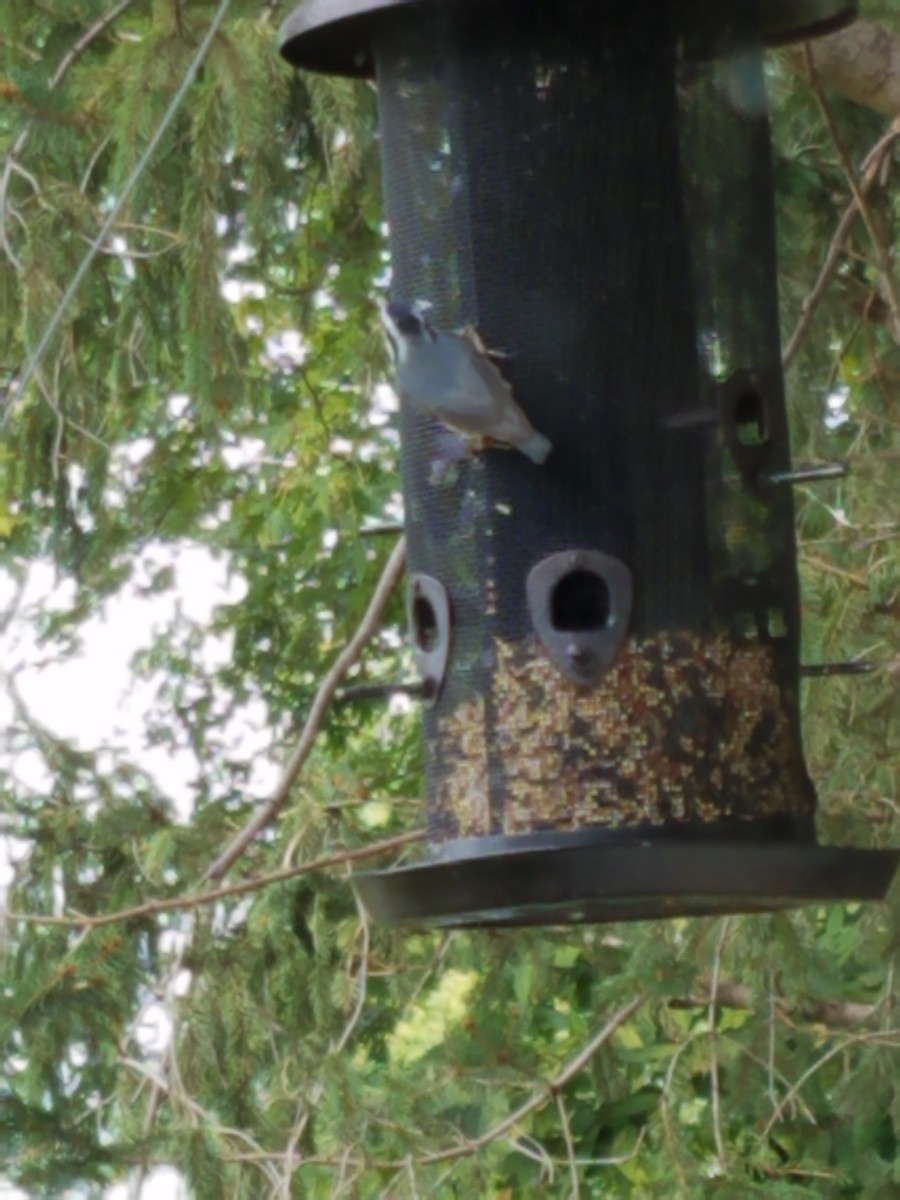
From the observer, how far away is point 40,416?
14.7ft

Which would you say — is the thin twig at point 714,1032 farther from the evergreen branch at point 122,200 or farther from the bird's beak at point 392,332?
the evergreen branch at point 122,200

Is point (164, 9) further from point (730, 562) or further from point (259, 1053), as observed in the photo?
point (259, 1053)

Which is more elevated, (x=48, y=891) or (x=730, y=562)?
(x=730, y=562)

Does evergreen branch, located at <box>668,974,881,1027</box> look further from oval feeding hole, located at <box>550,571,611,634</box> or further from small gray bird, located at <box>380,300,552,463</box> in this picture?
small gray bird, located at <box>380,300,552,463</box>

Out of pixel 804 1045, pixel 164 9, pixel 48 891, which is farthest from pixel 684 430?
pixel 804 1045

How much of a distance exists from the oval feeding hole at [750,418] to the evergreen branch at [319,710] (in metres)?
0.68

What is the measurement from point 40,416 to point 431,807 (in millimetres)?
1702

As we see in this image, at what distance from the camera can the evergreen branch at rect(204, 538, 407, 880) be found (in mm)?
3695

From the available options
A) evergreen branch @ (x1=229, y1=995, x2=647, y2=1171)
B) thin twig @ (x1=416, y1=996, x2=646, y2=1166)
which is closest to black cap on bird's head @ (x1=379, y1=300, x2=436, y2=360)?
evergreen branch @ (x1=229, y1=995, x2=647, y2=1171)

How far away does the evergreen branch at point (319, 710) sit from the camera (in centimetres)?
370

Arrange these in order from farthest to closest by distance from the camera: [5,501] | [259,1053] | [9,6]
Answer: [5,501], [259,1053], [9,6]

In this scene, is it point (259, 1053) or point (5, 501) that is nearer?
point (259, 1053)

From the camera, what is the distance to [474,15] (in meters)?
3.01

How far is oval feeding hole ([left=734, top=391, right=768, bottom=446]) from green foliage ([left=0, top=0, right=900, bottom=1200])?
0.72 m
